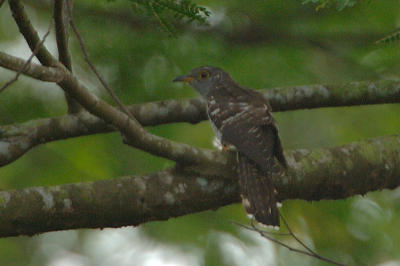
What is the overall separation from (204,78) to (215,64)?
0.20m

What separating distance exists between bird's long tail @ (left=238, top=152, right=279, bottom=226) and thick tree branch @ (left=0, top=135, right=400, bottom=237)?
0.25 ft

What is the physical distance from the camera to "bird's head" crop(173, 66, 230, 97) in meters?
5.45

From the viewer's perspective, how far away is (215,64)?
5449 mm

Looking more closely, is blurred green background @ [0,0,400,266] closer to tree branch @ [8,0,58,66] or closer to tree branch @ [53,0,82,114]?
tree branch @ [53,0,82,114]

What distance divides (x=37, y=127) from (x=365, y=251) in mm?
3119

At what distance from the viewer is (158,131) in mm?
5367

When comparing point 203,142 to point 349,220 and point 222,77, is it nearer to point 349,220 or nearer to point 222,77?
point 222,77

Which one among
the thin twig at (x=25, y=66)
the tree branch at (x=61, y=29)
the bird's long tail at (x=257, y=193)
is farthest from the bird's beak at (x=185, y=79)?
the thin twig at (x=25, y=66)

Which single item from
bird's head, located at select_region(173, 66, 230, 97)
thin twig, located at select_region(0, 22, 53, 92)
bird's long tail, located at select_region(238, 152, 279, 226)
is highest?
thin twig, located at select_region(0, 22, 53, 92)

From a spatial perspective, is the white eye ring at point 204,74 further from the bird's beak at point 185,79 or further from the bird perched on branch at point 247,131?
the bird's beak at point 185,79

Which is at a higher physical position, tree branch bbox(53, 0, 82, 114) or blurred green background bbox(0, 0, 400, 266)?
tree branch bbox(53, 0, 82, 114)

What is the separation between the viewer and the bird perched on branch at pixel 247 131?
13.8 ft

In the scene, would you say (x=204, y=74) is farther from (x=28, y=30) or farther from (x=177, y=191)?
(x=28, y=30)

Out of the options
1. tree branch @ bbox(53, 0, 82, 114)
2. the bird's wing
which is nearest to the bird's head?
the bird's wing
